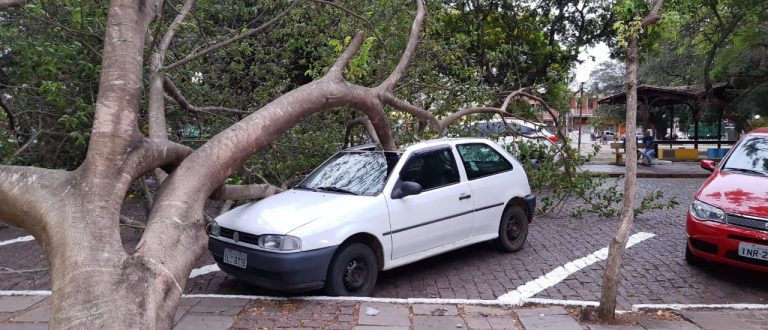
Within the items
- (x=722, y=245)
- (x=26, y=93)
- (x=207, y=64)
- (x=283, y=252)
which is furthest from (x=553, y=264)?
(x=26, y=93)

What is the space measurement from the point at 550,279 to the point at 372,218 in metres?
2.21

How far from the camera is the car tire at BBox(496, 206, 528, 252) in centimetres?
720

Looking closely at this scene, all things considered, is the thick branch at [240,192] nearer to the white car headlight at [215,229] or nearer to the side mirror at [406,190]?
the white car headlight at [215,229]

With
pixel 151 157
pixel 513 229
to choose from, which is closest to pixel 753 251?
pixel 513 229

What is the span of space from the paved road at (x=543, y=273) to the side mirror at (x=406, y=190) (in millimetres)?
1012

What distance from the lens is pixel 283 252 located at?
199 inches

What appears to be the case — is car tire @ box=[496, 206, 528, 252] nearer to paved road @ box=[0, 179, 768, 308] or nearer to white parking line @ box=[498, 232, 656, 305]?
paved road @ box=[0, 179, 768, 308]

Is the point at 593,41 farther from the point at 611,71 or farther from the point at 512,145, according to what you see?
the point at 611,71

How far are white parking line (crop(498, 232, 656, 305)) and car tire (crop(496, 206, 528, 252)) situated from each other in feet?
2.41

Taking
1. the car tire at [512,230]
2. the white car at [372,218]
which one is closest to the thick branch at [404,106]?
the white car at [372,218]

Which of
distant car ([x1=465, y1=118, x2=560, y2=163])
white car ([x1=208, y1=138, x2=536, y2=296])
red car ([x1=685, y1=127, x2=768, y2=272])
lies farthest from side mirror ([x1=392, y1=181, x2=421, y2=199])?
distant car ([x1=465, y1=118, x2=560, y2=163])

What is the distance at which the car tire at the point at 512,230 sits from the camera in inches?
284

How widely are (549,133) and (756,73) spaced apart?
52.4 feet

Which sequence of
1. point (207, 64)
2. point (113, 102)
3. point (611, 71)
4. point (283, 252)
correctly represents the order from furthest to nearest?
1. point (611, 71)
2. point (207, 64)
3. point (283, 252)
4. point (113, 102)
